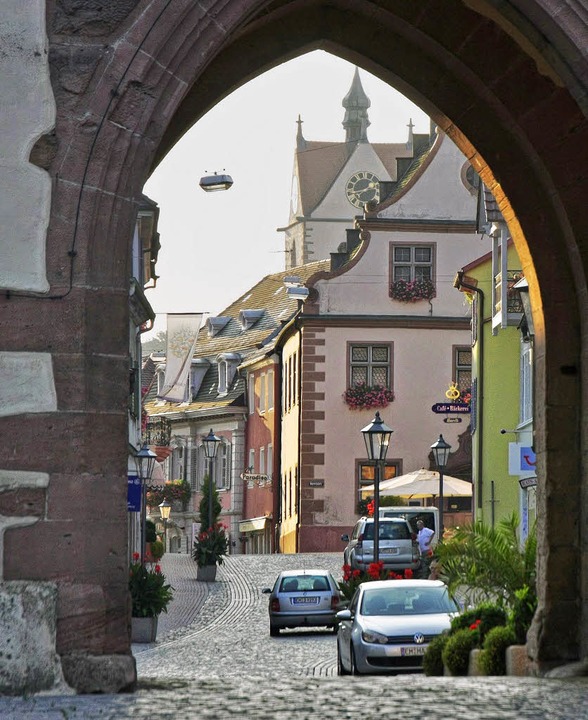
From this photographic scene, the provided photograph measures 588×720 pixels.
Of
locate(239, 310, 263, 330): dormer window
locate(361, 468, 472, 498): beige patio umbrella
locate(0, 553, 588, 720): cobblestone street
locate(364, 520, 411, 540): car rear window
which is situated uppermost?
locate(239, 310, 263, 330): dormer window

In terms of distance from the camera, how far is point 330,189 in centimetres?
10031

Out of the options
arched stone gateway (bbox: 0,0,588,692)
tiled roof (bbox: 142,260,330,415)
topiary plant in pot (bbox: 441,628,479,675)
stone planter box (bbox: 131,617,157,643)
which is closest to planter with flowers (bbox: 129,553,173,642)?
stone planter box (bbox: 131,617,157,643)

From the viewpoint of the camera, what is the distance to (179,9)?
8.13 meters

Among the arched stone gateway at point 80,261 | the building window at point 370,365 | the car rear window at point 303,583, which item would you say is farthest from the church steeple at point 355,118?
the arched stone gateway at point 80,261

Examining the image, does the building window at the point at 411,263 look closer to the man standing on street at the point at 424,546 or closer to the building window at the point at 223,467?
the man standing on street at the point at 424,546

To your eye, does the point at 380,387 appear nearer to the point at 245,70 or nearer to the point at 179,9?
the point at 245,70

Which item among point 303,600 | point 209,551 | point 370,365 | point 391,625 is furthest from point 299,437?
point 391,625

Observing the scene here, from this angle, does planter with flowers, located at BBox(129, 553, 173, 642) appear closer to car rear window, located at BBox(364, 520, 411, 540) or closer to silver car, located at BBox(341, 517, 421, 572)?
silver car, located at BBox(341, 517, 421, 572)

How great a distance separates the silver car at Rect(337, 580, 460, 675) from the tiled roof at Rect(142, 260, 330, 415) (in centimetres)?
4050

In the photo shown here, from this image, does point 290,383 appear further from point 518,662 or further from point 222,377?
point 518,662

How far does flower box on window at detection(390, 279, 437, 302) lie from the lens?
47.1m

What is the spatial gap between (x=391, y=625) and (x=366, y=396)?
98.4 feet

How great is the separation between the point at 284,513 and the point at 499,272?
832 inches

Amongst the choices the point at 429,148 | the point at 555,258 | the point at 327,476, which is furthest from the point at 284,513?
the point at 555,258
